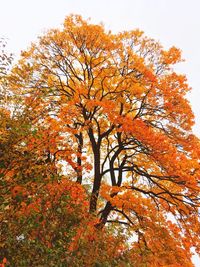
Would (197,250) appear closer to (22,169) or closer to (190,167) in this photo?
(190,167)

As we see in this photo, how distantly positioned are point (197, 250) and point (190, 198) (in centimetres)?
265

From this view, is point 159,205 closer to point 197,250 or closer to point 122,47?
point 197,250

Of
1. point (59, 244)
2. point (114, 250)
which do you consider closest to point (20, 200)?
point (59, 244)

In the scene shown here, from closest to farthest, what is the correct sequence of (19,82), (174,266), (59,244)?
(59,244) < (174,266) < (19,82)

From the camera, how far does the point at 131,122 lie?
18.2m

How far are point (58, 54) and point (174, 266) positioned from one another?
14.3 meters

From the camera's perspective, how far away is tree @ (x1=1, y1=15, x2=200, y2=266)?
18.2 m

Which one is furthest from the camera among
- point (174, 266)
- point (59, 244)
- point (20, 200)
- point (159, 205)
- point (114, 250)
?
point (159, 205)

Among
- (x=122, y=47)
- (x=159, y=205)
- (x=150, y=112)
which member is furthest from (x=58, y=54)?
(x=159, y=205)

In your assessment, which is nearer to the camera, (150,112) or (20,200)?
(20,200)

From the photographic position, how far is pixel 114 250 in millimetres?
11789

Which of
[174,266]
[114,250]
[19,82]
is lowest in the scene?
[114,250]

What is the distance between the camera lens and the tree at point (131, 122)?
18219 mm

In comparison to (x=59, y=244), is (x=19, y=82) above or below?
above
